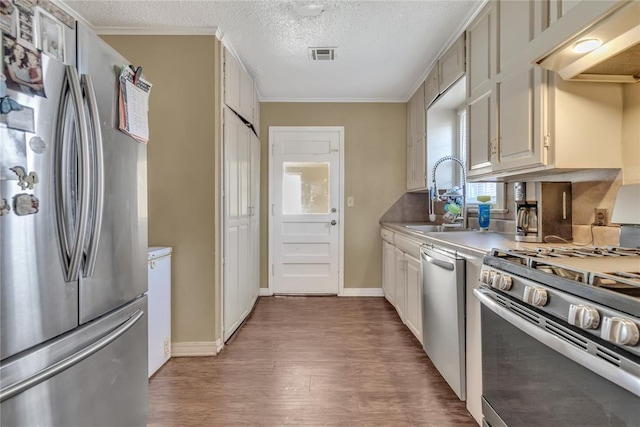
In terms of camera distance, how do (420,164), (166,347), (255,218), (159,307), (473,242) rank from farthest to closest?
1. (255,218)
2. (420,164)
3. (166,347)
4. (159,307)
5. (473,242)

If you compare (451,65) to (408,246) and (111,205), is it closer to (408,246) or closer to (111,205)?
(408,246)

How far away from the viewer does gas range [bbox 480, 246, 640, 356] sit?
0.73m

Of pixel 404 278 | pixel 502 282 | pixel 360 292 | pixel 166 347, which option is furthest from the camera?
pixel 360 292

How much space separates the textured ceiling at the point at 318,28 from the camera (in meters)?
2.12

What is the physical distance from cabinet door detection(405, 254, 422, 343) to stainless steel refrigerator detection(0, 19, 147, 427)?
1.81 m

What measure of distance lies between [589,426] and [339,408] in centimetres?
125

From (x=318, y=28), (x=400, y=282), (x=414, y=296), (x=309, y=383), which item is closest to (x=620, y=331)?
(x=309, y=383)

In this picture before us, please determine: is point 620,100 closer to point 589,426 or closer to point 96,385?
point 589,426

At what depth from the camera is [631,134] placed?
1.42 m

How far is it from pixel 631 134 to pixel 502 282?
3.11ft

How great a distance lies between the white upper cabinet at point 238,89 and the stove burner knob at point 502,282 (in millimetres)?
2242

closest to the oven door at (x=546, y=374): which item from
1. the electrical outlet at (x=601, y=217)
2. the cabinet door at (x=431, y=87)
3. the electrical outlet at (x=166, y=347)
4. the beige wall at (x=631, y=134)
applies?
the electrical outlet at (x=601, y=217)

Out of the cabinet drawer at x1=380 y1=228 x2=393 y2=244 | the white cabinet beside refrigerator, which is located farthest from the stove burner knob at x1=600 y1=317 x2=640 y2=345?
the cabinet drawer at x1=380 y1=228 x2=393 y2=244

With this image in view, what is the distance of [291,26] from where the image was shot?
237 centimetres
